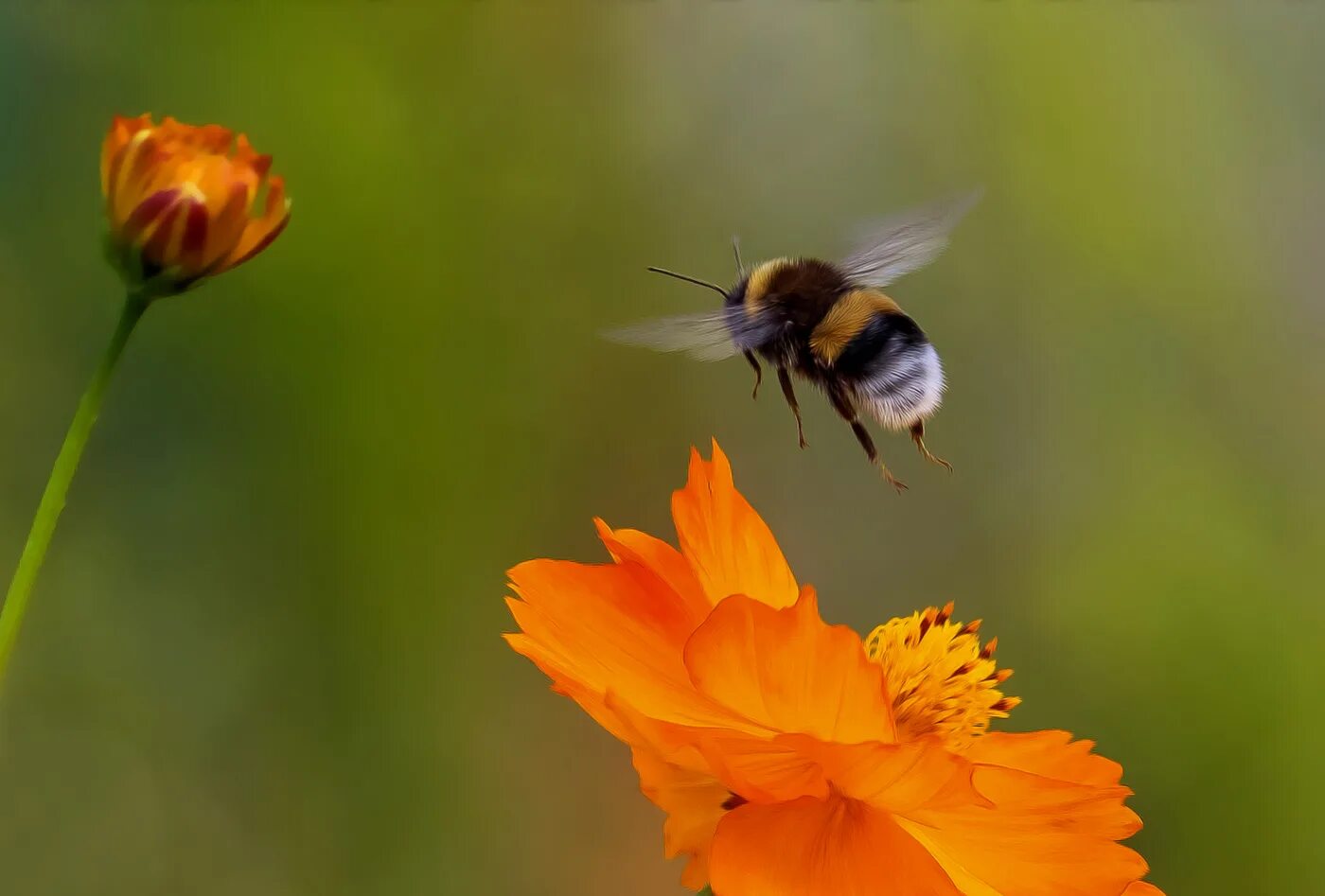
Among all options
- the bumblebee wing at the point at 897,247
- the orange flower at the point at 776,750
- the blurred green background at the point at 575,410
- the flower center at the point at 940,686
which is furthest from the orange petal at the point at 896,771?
the blurred green background at the point at 575,410

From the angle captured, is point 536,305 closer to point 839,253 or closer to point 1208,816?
point 839,253

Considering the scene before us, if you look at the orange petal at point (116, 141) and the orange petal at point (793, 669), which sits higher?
the orange petal at point (116, 141)

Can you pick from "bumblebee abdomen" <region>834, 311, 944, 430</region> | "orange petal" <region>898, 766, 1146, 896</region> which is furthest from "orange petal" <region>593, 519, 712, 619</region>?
"bumblebee abdomen" <region>834, 311, 944, 430</region>

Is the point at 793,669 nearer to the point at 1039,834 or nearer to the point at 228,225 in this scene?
the point at 1039,834

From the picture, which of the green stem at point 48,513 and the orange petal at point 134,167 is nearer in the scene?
the green stem at point 48,513

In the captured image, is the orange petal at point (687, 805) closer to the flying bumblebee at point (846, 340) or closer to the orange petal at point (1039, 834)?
the orange petal at point (1039, 834)

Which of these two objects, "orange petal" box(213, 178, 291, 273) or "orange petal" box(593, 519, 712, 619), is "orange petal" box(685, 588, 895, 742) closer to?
"orange petal" box(593, 519, 712, 619)

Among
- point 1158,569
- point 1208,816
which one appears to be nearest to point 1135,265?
point 1158,569
